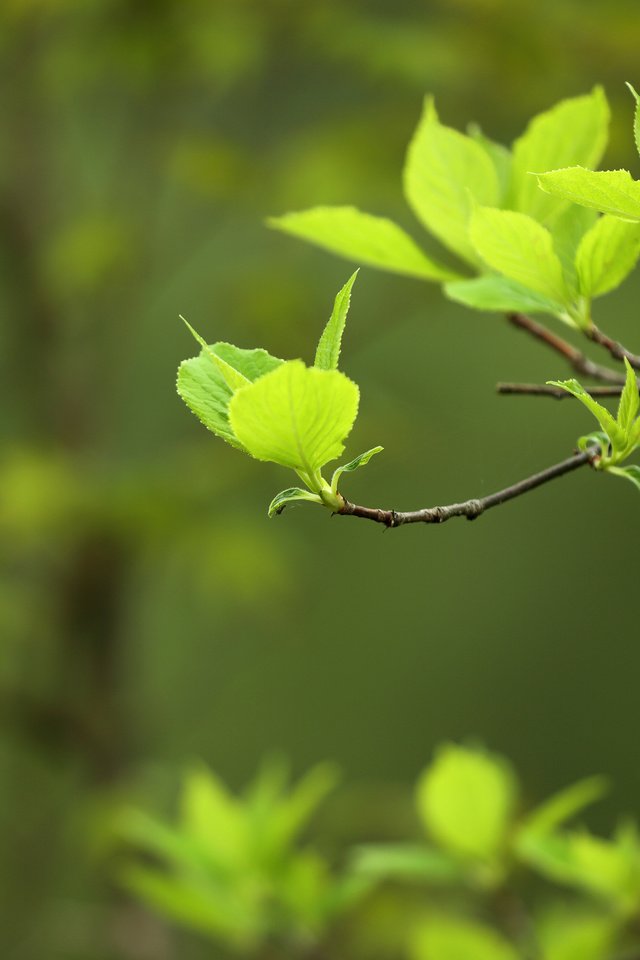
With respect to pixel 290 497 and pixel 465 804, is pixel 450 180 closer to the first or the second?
pixel 290 497

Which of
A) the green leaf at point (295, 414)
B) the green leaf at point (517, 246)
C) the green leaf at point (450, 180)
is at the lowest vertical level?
the green leaf at point (295, 414)

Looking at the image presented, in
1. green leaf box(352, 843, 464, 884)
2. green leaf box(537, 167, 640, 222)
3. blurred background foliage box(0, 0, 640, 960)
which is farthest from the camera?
blurred background foliage box(0, 0, 640, 960)

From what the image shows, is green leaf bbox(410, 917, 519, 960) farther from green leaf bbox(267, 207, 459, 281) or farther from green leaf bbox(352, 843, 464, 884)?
green leaf bbox(267, 207, 459, 281)

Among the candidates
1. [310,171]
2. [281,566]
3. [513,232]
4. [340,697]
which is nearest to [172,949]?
[281,566]

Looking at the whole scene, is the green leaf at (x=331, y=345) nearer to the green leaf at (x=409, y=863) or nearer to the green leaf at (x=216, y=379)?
the green leaf at (x=216, y=379)

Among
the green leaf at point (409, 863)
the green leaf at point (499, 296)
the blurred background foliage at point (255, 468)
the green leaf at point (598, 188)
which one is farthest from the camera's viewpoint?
the blurred background foliage at point (255, 468)

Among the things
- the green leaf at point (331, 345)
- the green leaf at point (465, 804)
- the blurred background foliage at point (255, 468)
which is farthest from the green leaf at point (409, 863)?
the green leaf at point (331, 345)

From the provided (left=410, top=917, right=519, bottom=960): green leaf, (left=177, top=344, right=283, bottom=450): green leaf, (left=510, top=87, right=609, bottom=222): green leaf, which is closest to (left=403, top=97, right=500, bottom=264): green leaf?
(left=510, top=87, right=609, bottom=222): green leaf

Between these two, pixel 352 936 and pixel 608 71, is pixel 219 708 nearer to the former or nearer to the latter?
pixel 352 936
